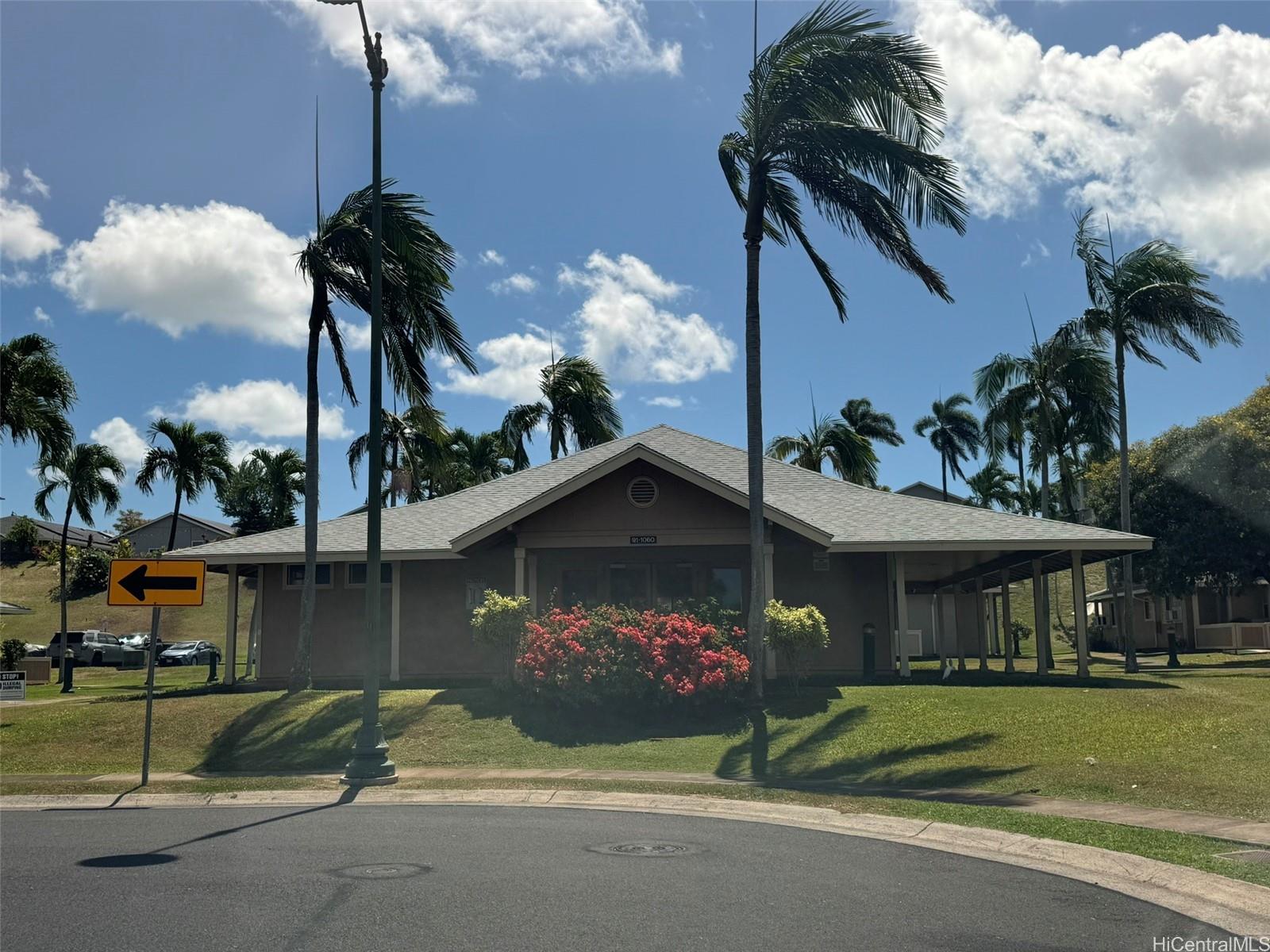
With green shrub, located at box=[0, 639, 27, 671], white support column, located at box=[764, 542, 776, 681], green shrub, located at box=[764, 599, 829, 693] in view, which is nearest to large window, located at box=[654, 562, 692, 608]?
white support column, located at box=[764, 542, 776, 681]

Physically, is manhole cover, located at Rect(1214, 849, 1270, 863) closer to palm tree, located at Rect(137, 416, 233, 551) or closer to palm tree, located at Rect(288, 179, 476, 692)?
palm tree, located at Rect(288, 179, 476, 692)

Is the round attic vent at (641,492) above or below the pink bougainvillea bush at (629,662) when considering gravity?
above

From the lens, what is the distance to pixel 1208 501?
1623 inches

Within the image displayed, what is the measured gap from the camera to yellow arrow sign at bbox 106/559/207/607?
14242 mm

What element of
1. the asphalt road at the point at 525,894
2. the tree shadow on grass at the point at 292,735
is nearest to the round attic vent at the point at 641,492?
the tree shadow on grass at the point at 292,735

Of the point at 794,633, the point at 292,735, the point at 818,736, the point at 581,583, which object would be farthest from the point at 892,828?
the point at 581,583

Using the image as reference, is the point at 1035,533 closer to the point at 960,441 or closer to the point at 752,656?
Result: the point at 752,656

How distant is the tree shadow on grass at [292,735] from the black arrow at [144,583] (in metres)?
3.72

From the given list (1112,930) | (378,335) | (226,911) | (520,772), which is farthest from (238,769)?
(1112,930)

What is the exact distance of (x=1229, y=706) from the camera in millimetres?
18438

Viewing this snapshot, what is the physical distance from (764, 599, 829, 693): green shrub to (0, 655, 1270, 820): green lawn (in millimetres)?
744

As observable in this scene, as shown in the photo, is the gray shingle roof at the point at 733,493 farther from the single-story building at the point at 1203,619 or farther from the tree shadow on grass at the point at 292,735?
the single-story building at the point at 1203,619

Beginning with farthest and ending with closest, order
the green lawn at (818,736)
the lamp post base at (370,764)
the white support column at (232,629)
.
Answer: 1. the white support column at (232,629)
2. the lamp post base at (370,764)
3. the green lawn at (818,736)

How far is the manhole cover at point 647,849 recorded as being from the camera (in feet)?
30.9
